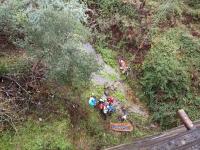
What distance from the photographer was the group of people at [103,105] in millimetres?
11711

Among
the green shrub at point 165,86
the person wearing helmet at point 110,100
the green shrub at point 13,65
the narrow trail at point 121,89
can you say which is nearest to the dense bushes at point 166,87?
the green shrub at point 165,86

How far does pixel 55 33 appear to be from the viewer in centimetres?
946

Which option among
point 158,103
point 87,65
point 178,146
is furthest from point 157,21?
point 178,146

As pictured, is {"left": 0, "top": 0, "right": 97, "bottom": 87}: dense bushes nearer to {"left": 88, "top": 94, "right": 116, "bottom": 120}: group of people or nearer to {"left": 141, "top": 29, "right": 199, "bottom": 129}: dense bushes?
{"left": 88, "top": 94, "right": 116, "bottom": 120}: group of people

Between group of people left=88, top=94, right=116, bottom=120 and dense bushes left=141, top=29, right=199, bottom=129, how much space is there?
1.57 m

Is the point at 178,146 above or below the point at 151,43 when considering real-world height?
above

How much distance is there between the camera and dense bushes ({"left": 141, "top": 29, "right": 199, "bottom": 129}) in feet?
41.3

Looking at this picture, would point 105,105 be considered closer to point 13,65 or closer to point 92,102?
point 92,102

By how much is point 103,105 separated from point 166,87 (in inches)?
92.3

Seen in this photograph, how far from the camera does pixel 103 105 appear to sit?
11.7 m

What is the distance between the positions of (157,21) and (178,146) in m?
8.48

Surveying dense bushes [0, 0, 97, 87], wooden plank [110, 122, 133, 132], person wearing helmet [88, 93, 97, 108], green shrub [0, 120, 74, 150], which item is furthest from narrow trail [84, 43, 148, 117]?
dense bushes [0, 0, 97, 87]

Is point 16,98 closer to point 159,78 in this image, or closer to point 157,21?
point 159,78

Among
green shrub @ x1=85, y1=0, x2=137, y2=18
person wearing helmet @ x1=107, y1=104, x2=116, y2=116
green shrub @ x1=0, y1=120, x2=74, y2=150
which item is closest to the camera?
green shrub @ x1=0, y1=120, x2=74, y2=150
